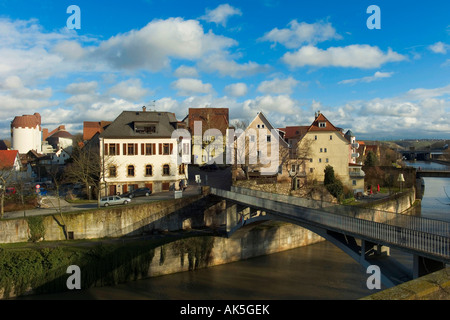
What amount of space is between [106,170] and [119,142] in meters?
3.34

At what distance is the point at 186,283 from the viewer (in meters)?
21.5

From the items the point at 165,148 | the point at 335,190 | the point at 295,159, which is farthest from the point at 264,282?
the point at 295,159

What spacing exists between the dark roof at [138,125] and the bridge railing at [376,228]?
1963 centimetres

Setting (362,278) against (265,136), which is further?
(265,136)

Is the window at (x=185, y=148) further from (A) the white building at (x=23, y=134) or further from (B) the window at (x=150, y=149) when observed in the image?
(A) the white building at (x=23, y=134)

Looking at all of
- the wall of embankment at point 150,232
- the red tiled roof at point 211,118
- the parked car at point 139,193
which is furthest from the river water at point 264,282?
the red tiled roof at point 211,118

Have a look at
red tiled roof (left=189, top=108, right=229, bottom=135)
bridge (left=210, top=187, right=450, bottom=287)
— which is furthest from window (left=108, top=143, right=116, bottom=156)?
red tiled roof (left=189, top=108, right=229, bottom=135)

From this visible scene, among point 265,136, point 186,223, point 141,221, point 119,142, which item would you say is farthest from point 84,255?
point 265,136

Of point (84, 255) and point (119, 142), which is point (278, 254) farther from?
point (119, 142)

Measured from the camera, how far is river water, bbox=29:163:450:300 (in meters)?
19.5

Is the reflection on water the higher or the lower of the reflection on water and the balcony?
the lower

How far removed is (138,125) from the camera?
3550 cm

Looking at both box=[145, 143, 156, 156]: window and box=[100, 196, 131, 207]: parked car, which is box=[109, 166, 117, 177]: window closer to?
box=[145, 143, 156, 156]: window

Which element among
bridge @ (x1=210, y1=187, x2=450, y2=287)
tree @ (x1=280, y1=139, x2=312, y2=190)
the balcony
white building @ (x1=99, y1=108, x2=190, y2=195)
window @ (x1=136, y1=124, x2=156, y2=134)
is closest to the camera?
bridge @ (x1=210, y1=187, x2=450, y2=287)
